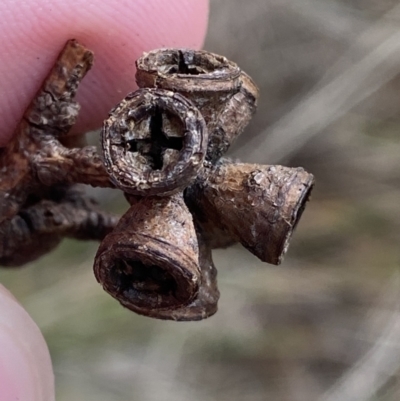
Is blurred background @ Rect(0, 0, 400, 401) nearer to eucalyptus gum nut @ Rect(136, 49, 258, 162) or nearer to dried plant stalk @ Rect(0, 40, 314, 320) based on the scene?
dried plant stalk @ Rect(0, 40, 314, 320)

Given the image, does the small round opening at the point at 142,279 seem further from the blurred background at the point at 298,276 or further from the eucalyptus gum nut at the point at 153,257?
the blurred background at the point at 298,276

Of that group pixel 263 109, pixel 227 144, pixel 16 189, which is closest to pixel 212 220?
pixel 227 144

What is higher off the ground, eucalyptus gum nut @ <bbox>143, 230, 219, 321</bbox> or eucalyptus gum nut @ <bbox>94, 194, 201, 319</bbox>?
eucalyptus gum nut @ <bbox>94, 194, 201, 319</bbox>

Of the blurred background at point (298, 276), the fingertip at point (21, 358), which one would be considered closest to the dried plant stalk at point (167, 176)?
the fingertip at point (21, 358)

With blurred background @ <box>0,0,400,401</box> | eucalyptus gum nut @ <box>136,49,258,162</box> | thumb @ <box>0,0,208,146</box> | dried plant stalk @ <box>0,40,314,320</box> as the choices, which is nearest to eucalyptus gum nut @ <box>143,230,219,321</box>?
dried plant stalk @ <box>0,40,314,320</box>

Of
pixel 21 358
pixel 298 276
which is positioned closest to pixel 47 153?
pixel 21 358

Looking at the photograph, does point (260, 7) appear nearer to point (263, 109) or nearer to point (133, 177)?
point (263, 109)

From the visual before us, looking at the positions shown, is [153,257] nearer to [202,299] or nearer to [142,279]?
[142,279]
